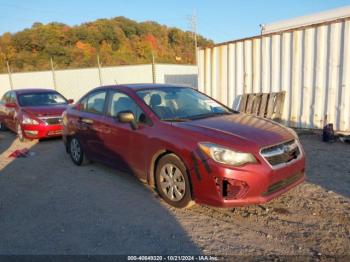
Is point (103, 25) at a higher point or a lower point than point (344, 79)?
higher

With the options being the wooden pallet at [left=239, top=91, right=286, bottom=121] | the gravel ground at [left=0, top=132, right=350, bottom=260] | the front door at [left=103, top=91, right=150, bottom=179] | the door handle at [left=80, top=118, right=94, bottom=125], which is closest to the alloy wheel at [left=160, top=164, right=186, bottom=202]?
the gravel ground at [left=0, top=132, right=350, bottom=260]

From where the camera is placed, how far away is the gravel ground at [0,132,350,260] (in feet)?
10.5

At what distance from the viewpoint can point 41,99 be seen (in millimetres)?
9648

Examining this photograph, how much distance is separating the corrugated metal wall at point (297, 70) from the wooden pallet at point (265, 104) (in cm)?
Result: 19

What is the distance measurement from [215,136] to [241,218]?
41.0 inches

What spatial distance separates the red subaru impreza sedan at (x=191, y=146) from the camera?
3.51 m

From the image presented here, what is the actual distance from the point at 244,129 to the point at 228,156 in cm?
57

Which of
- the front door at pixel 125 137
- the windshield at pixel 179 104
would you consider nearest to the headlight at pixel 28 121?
the front door at pixel 125 137

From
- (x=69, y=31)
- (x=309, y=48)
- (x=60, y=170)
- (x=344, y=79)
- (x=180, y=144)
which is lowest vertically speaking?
(x=60, y=170)

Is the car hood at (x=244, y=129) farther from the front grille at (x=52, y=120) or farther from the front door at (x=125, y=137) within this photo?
the front grille at (x=52, y=120)

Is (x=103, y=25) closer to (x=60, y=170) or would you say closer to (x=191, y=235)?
(x=60, y=170)

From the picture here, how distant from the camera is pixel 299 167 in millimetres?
3953

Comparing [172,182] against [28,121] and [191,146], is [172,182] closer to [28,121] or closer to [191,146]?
[191,146]

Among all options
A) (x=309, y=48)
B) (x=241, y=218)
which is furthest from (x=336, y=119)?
(x=241, y=218)
